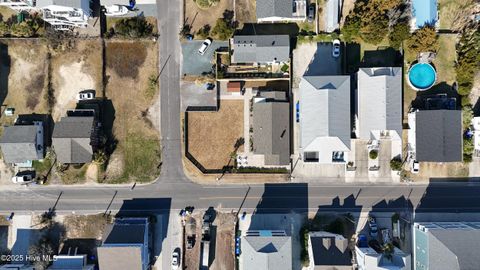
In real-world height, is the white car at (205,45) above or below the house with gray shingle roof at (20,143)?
above

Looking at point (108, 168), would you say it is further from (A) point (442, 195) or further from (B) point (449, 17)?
(B) point (449, 17)

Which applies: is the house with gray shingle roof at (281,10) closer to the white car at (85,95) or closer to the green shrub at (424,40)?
the green shrub at (424,40)

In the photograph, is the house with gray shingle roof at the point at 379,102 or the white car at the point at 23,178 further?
the white car at the point at 23,178

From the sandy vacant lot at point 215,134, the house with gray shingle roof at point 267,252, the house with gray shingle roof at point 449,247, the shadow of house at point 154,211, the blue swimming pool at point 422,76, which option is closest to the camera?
the house with gray shingle roof at point 449,247

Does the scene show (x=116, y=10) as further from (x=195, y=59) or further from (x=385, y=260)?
(x=385, y=260)

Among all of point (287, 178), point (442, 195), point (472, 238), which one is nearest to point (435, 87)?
point (442, 195)

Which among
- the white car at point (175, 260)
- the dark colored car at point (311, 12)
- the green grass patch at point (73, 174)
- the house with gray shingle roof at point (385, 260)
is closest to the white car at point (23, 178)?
the green grass patch at point (73, 174)
